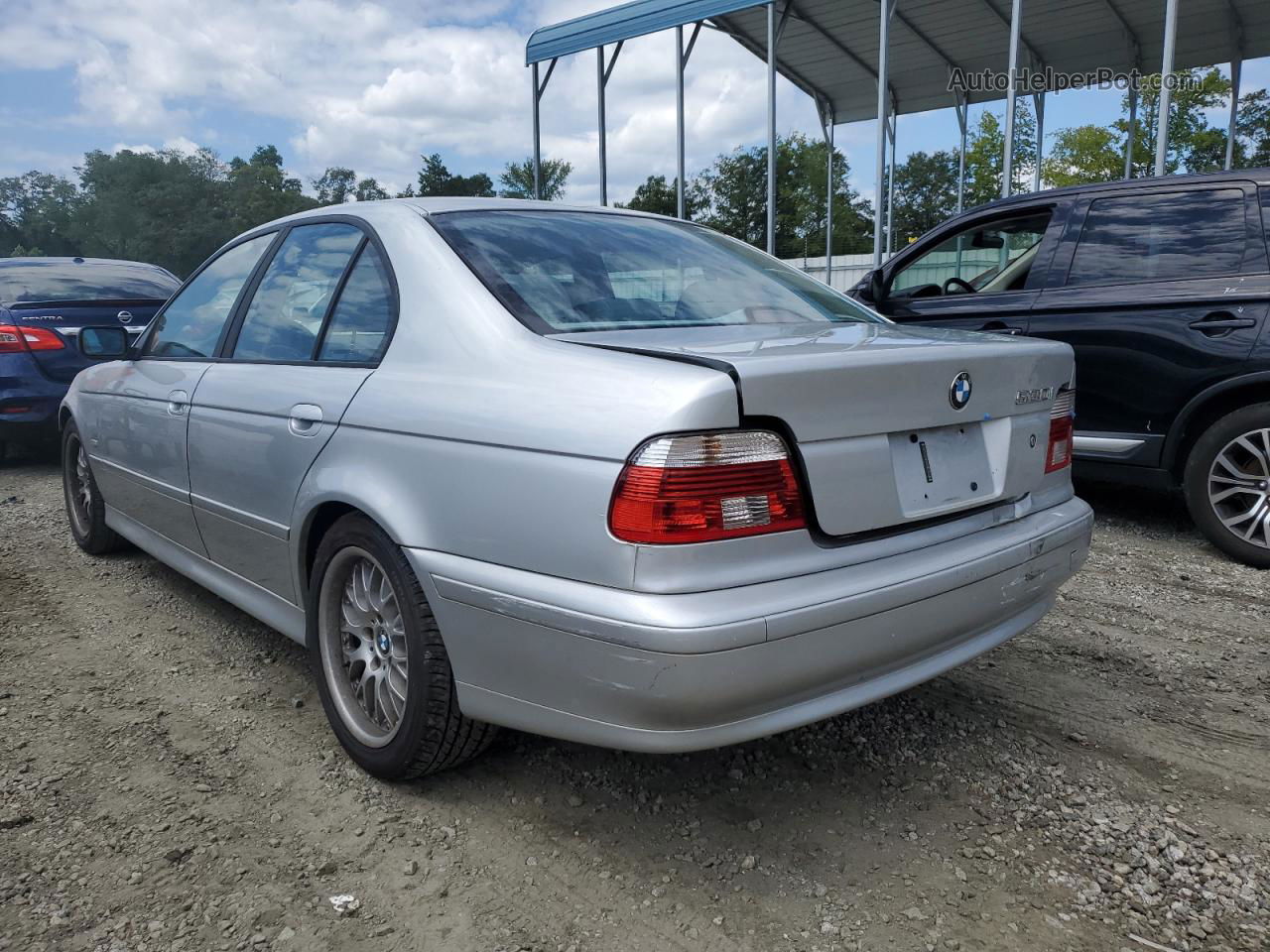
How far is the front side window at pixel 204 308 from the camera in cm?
333

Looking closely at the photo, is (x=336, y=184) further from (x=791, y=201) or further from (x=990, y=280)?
(x=990, y=280)

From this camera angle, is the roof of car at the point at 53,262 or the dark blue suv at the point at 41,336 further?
the roof of car at the point at 53,262

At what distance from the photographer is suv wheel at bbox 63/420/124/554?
175 inches

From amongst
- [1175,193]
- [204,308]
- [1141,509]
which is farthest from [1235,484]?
[204,308]

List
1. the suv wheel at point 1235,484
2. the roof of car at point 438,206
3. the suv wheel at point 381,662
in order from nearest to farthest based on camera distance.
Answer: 1. the suv wheel at point 381,662
2. the roof of car at point 438,206
3. the suv wheel at point 1235,484

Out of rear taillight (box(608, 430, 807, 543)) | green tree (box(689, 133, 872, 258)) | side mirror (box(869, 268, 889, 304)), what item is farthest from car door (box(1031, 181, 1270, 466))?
green tree (box(689, 133, 872, 258))

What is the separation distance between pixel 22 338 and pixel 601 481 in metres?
6.71

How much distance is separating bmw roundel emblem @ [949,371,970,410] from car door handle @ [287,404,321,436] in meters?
1.61

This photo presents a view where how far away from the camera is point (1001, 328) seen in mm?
5062

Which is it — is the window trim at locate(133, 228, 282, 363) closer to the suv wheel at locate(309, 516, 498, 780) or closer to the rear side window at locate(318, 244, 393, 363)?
the rear side window at locate(318, 244, 393, 363)

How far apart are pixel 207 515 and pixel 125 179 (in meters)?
69.6

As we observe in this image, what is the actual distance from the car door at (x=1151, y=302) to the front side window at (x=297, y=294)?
372 centimetres

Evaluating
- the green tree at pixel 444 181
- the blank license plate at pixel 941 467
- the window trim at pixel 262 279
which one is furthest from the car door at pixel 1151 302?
the green tree at pixel 444 181

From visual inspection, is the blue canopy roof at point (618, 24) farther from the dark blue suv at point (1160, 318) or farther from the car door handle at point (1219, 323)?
the car door handle at point (1219, 323)
